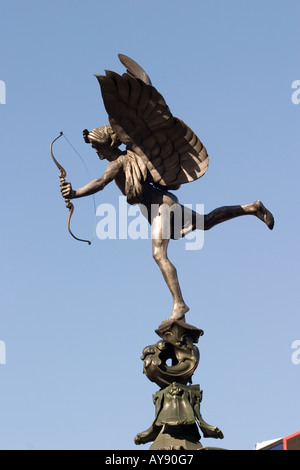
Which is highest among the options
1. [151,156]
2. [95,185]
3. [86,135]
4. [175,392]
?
[86,135]

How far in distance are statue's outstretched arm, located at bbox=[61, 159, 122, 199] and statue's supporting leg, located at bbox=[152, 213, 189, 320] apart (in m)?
0.80

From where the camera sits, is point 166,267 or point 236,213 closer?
point 166,267

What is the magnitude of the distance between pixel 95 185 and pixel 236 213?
6.21 feet

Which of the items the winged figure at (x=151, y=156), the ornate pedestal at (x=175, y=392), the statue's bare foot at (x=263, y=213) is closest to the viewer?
the ornate pedestal at (x=175, y=392)

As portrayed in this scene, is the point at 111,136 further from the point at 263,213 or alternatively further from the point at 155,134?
the point at 263,213

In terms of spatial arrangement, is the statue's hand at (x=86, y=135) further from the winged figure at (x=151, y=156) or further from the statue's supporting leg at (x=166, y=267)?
the statue's supporting leg at (x=166, y=267)

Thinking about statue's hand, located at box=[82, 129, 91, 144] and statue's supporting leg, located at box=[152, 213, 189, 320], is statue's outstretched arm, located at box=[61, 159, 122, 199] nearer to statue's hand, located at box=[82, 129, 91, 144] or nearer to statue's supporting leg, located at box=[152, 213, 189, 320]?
statue's hand, located at box=[82, 129, 91, 144]

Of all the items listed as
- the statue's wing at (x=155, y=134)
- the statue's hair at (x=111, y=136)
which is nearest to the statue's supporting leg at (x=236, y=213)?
the statue's wing at (x=155, y=134)

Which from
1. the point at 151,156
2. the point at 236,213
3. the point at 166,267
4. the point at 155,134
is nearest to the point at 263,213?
the point at 236,213

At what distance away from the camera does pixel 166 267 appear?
457 inches

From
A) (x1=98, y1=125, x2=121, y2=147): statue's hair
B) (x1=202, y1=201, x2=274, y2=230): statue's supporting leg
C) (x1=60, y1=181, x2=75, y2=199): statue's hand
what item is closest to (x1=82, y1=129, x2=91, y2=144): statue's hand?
(x1=98, y1=125, x2=121, y2=147): statue's hair

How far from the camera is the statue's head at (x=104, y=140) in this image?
12.2 meters

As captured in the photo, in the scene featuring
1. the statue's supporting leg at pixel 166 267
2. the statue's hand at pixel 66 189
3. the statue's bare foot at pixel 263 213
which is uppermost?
the statue's hand at pixel 66 189
